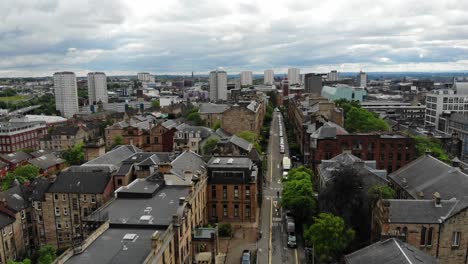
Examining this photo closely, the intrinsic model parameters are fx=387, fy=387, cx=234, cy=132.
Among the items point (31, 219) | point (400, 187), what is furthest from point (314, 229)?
point (31, 219)

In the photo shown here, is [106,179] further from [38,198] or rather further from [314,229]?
[314,229]

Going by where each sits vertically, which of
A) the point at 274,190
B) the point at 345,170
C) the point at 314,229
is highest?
the point at 345,170

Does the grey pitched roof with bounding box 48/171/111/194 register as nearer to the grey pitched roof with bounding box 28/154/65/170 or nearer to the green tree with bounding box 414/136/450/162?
the grey pitched roof with bounding box 28/154/65/170

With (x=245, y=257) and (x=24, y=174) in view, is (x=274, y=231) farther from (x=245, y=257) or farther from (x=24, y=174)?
(x=24, y=174)

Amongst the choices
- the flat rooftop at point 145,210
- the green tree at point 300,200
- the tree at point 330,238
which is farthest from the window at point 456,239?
the flat rooftop at point 145,210

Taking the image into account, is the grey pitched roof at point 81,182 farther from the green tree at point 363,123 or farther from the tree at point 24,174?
the green tree at point 363,123

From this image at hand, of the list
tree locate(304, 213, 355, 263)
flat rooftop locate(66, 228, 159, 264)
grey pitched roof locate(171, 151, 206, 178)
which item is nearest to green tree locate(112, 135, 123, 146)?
grey pitched roof locate(171, 151, 206, 178)
